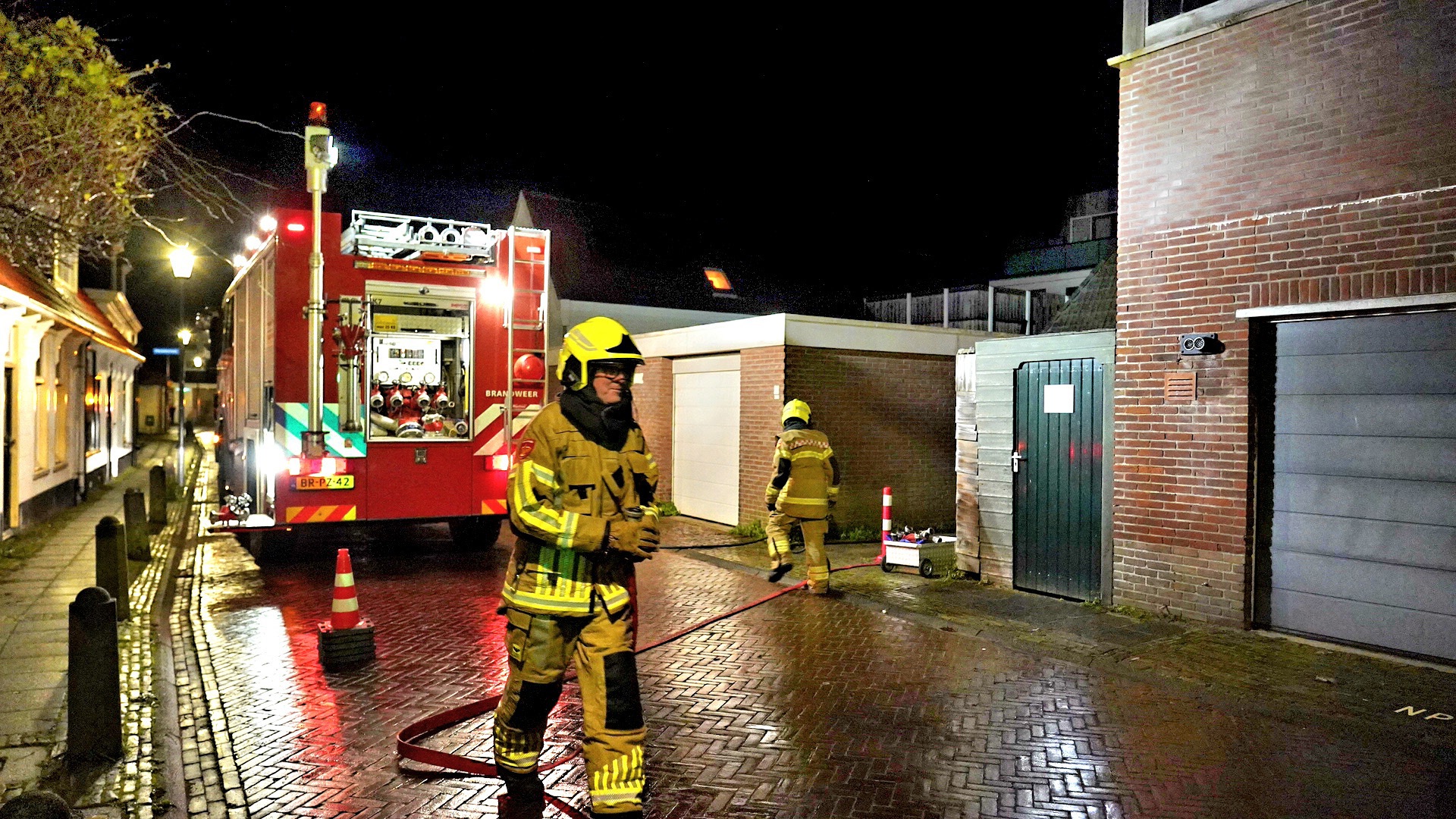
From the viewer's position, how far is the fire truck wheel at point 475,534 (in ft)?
34.7

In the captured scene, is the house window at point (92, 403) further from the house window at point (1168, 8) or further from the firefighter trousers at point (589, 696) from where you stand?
the house window at point (1168, 8)

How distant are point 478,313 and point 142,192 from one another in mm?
2961

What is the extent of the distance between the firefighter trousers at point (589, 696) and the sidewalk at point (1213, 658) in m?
3.75

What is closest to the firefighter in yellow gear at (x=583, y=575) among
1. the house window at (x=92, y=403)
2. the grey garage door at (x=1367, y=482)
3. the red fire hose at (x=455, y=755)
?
the red fire hose at (x=455, y=755)

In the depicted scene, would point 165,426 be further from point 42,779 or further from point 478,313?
point 42,779

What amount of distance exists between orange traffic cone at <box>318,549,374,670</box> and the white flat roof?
6621 millimetres

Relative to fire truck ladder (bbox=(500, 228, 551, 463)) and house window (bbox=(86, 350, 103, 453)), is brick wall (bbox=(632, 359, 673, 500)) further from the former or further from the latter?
house window (bbox=(86, 350, 103, 453))

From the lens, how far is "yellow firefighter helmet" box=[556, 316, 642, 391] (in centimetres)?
365

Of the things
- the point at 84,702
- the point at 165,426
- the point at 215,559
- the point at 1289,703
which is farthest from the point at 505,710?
the point at 165,426

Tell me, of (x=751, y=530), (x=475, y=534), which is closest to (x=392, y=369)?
(x=475, y=534)

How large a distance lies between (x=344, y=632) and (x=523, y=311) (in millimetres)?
4035

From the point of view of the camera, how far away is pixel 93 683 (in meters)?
4.31

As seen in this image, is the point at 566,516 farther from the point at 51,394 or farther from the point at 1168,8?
the point at 51,394

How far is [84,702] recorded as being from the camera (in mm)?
4312
